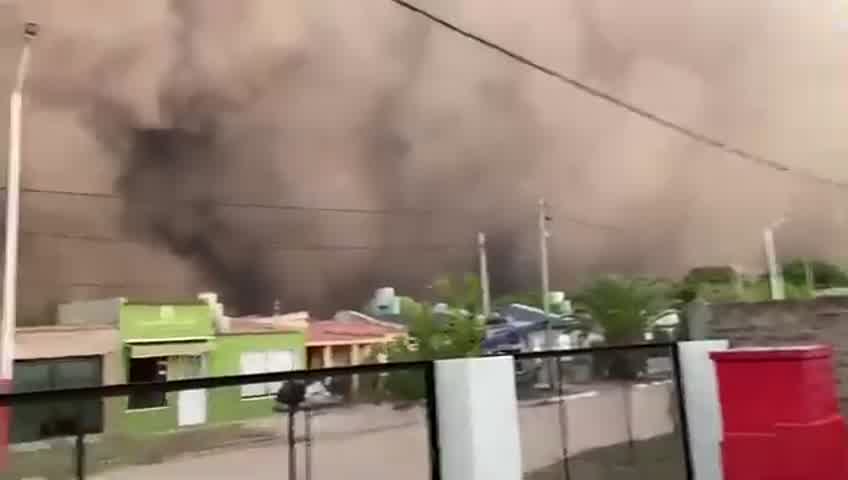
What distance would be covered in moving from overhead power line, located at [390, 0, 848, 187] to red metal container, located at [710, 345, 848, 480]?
319cm

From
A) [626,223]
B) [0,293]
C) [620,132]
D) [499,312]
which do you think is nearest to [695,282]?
[626,223]

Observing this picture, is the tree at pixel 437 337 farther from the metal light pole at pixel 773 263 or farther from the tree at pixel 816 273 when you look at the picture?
the tree at pixel 816 273

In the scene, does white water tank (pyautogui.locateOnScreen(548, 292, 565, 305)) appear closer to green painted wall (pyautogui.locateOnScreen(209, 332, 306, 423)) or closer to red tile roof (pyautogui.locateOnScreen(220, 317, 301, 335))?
green painted wall (pyautogui.locateOnScreen(209, 332, 306, 423))

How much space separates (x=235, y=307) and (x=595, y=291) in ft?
8.35

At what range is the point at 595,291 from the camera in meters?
5.56

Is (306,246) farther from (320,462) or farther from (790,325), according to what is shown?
(790,325)

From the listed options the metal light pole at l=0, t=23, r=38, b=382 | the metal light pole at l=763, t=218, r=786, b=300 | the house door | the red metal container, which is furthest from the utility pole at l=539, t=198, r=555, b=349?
the metal light pole at l=0, t=23, r=38, b=382

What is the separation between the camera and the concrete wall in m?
4.44

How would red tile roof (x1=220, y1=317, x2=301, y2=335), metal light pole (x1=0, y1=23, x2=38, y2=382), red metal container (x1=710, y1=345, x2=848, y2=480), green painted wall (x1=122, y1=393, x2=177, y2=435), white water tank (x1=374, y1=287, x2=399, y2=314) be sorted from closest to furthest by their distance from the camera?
green painted wall (x1=122, y1=393, x2=177, y2=435) → red metal container (x1=710, y1=345, x2=848, y2=480) → metal light pole (x1=0, y1=23, x2=38, y2=382) → red tile roof (x1=220, y1=317, x2=301, y2=335) → white water tank (x1=374, y1=287, x2=399, y2=314)

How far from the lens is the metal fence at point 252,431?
89.1 inches

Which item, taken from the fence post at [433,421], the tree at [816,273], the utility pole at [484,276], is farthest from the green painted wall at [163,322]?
the tree at [816,273]

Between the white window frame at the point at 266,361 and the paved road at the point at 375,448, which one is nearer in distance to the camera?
the paved road at the point at 375,448

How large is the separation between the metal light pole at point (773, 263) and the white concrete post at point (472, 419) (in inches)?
141

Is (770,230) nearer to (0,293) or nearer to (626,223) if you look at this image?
(626,223)
